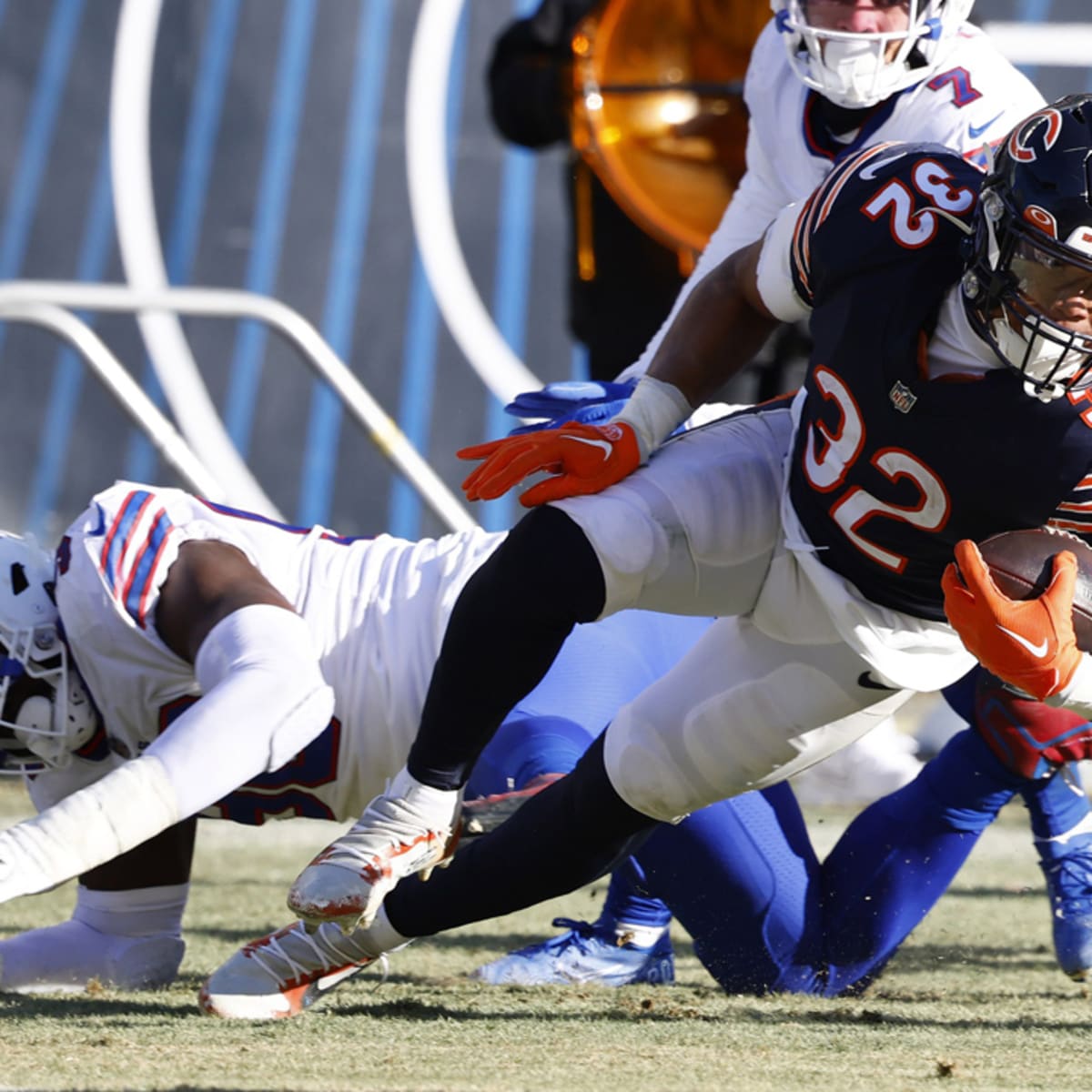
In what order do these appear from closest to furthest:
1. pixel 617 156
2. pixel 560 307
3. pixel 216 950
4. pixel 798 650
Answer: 1. pixel 798 650
2. pixel 216 950
3. pixel 617 156
4. pixel 560 307

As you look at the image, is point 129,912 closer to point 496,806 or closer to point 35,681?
point 35,681

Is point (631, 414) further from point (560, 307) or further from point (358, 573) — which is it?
point (560, 307)

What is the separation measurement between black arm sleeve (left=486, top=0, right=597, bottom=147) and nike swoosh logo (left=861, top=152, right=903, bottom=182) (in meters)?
2.93

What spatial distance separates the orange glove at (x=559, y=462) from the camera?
6.50 feet

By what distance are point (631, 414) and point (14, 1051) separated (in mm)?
963

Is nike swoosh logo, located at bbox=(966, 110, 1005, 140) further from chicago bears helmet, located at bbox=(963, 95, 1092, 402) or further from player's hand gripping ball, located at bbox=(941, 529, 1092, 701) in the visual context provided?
player's hand gripping ball, located at bbox=(941, 529, 1092, 701)

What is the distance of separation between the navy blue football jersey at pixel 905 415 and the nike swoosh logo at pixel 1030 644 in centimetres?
16

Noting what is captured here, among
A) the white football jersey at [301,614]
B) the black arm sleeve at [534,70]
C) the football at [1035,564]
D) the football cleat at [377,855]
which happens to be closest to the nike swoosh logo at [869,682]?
the football at [1035,564]

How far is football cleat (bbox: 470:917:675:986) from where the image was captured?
252 centimetres

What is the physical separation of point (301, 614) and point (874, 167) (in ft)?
3.14

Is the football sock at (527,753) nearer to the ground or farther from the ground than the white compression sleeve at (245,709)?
nearer to the ground

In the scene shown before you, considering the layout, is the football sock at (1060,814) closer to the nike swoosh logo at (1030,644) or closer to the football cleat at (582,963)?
the football cleat at (582,963)

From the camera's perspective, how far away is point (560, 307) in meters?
5.82

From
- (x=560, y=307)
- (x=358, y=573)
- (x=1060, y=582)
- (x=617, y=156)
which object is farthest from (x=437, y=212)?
(x=1060, y=582)
